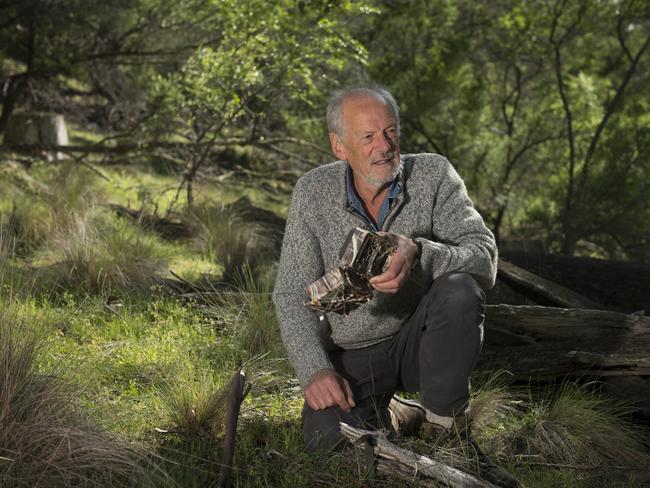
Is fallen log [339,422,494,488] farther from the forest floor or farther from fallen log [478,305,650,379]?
fallen log [478,305,650,379]

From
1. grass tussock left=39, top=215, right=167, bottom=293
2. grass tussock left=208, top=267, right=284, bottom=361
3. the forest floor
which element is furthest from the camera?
grass tussock left=39, top=215, right=167, bottom=293

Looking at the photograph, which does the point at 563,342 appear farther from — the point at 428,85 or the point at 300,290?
the point at 428,85

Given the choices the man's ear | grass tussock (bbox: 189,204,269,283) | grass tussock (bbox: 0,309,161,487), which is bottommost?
grass tussock (bbox: 189,204,269,283)

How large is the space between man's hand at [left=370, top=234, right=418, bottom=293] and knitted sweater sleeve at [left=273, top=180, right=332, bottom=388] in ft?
1.39

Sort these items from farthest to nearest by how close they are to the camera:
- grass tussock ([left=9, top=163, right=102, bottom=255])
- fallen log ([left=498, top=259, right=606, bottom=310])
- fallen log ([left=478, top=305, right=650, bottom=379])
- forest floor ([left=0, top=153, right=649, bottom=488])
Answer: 1. grass tussock ([left=9, top=163, right=102, bottom=255])
2. fallen log ([left=498, top=259, right=606, bottom=310])
3. fallen log ([left=478, top=305, right=650, bottom=379])
4. forest floor ([left=0, top=153, right=649, bottom=488])

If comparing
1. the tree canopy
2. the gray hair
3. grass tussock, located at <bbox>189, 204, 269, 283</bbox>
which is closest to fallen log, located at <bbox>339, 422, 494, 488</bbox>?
the gray hair

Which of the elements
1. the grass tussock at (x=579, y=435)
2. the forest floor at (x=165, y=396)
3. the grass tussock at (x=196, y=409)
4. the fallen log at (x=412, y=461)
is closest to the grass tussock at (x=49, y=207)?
the forest floor at (x=165, y=396)

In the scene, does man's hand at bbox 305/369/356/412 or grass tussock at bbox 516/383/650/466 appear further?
grass tussock at bbox 516/383/650/466

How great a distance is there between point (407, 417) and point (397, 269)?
2.69 feet

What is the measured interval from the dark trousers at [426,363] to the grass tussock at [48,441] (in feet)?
2.37

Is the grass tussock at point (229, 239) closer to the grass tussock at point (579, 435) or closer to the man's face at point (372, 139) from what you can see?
the man's face at point (372, 139)

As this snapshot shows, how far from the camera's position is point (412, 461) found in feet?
8.90

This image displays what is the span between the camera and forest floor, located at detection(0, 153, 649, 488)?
276 centimetres

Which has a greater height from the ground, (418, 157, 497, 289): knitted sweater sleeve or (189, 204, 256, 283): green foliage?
(418, 157, 497, 289): knitted sweater sleeve
